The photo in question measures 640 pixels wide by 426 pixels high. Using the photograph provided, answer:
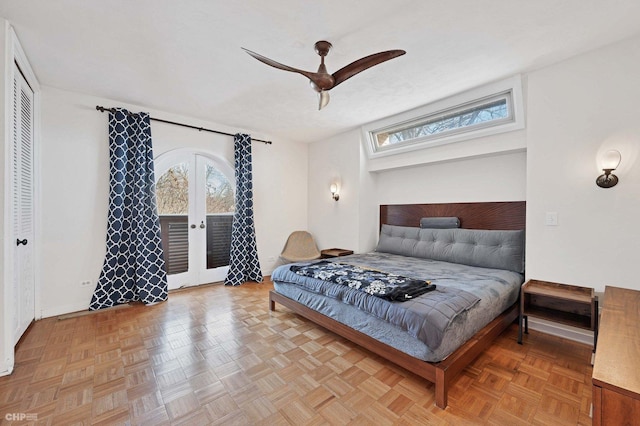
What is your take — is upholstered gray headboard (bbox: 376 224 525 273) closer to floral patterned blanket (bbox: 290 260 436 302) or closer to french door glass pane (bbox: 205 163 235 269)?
floral patterned blanket (bbox: 290 260 436 302)

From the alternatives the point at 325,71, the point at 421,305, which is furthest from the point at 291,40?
the point at 421,305

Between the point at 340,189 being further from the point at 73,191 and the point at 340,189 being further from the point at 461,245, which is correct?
the point at 73,191

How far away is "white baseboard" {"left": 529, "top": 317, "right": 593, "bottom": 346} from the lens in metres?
2.44

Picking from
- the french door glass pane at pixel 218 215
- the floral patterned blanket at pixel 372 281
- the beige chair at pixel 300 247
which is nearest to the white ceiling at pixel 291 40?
the french door glass pane at pixel 218 215

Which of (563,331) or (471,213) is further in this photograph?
(471,213)

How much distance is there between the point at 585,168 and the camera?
243 centimetres

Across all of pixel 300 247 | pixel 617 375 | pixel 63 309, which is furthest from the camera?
pixel 300 247

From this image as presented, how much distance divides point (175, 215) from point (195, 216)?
0.92 ft

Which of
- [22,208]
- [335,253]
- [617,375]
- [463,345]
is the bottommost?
[463,345]

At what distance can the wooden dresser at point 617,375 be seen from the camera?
2.77 feet

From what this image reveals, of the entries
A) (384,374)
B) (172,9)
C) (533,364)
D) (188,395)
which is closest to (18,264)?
(188,395)

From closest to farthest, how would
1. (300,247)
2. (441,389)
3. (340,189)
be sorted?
(441,389) → (340,189) → (300,247)

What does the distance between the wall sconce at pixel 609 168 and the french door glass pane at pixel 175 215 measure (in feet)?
15.6

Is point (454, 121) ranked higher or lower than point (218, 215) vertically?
higher
